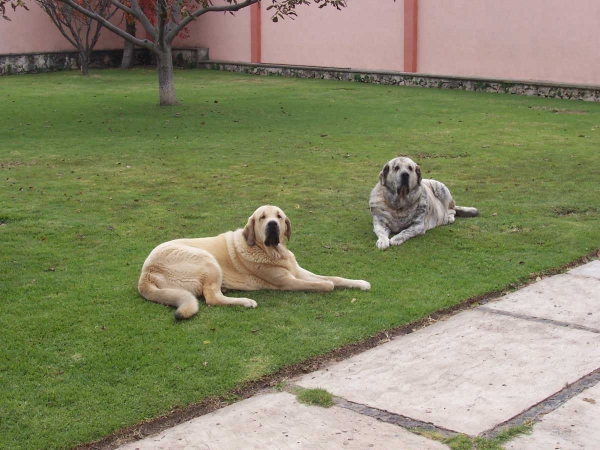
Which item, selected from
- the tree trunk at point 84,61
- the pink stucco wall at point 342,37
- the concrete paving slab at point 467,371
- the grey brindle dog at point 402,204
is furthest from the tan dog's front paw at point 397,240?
the tree trunk at point 84,61

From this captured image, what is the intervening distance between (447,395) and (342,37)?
77.2 ft

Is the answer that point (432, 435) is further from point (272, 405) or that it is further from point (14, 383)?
point (14, 383)

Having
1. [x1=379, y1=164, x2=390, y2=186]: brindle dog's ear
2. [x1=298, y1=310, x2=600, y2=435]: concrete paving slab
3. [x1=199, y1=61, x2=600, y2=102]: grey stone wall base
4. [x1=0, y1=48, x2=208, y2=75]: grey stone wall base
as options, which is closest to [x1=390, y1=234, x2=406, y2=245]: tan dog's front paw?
[x1=379, y1=164, x2=390, y2=186]: brindle dog's ear

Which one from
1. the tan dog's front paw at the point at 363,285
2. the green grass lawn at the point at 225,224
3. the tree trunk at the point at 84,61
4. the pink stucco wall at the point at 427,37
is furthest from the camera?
the tree trunk at the point at 84,61

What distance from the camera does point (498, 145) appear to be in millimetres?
14430

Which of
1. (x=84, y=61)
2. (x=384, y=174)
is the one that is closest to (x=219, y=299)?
(x=384, y=174)

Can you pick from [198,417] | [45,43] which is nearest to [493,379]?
[198,417]

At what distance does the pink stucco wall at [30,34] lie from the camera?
2977 centimetres

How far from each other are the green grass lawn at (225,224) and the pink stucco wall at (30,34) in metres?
11.1

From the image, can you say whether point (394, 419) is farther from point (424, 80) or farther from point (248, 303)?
point (424, 80)

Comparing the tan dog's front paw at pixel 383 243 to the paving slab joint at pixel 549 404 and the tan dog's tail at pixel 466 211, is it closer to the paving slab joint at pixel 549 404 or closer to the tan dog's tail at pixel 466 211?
the tan dog's tail at pixel 466 211

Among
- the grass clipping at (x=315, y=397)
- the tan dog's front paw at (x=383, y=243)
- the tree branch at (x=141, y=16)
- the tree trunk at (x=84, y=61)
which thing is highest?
the tree branch at (x=141, y=16)

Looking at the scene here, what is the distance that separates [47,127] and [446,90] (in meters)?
11.5

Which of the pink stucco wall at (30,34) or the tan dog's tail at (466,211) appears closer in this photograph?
the tan dog's tail at (466,211)
